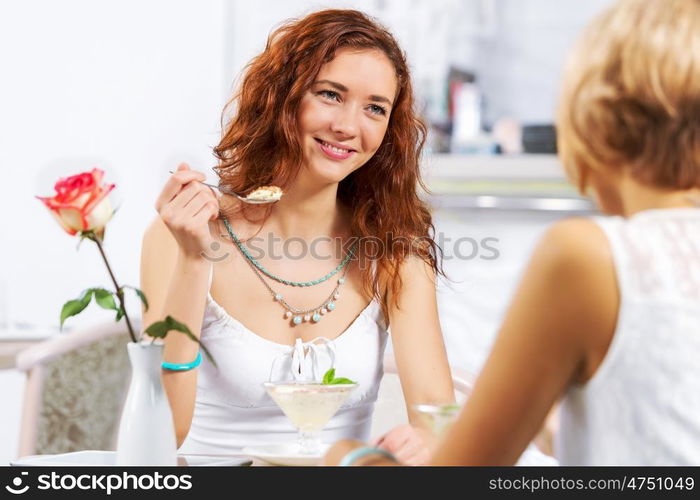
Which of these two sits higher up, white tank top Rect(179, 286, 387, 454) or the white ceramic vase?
the white ceramic vase

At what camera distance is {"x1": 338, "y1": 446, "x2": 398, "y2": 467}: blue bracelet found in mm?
1037

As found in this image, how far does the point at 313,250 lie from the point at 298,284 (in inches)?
3.8

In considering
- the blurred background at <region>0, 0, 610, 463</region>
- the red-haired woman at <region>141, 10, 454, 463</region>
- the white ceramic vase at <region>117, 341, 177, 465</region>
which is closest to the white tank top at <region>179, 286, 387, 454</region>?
the red-haired woman at <region>141, 10, 454, 463</region>

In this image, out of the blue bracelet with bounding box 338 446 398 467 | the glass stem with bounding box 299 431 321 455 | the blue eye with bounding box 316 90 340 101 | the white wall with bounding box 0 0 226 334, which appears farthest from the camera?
the white wall with bounding box 0 0 226 334

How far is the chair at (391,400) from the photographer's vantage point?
2.11 meters

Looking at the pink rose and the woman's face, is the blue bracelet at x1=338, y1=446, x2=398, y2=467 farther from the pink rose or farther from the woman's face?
the woman's face

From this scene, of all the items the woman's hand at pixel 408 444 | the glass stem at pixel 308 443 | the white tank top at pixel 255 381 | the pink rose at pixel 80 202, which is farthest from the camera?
the white tank top at pixel 255 381

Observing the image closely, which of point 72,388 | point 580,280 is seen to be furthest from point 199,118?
point 580,280

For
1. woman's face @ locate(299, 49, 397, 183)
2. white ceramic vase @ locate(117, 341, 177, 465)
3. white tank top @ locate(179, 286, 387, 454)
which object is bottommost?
white tank top @ locate(179, 286, 387, 454)

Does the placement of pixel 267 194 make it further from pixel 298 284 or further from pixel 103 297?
pixel 103 297

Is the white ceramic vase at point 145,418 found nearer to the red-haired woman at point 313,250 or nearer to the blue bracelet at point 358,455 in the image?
the blue bracelet at point 358,455

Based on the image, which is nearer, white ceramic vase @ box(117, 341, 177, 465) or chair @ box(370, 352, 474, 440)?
white ceramic vase @ box(117, 341, 177, 465)

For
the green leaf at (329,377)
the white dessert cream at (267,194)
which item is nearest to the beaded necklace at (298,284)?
the white dessert cream at (267,194)

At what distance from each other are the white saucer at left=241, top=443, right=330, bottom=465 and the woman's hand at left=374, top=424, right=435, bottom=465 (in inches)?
4.3
